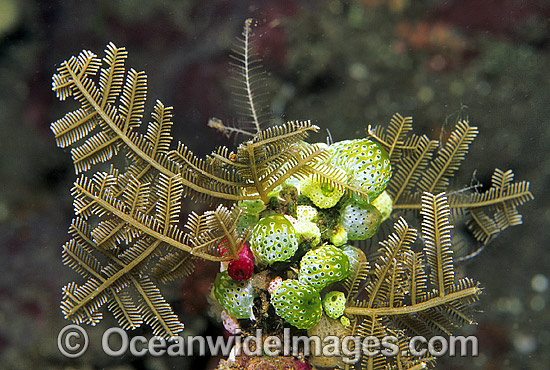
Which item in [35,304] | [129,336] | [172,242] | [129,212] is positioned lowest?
[129,336]

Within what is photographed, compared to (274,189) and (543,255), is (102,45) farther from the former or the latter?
(543,255)

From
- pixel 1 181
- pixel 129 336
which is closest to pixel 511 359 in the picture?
pixel 129 336

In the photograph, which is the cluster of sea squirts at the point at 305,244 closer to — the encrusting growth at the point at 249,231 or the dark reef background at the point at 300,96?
the encrusting growth at the point at 249,231

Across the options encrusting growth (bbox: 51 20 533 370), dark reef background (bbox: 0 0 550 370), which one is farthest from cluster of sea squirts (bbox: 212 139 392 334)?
dark reef background (bbox: 0 0 550 370)

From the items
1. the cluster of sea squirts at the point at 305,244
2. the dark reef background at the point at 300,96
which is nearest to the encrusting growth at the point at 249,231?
the cluster of sea squirts at the point at 305,244

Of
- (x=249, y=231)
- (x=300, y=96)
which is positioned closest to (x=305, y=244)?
(x=249, y=231)

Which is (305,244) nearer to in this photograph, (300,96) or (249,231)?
(249,231)

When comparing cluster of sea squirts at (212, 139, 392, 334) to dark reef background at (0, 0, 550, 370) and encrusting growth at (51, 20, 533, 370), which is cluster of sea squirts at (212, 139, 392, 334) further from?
dark reef background at (0, 0, 550, 370)
